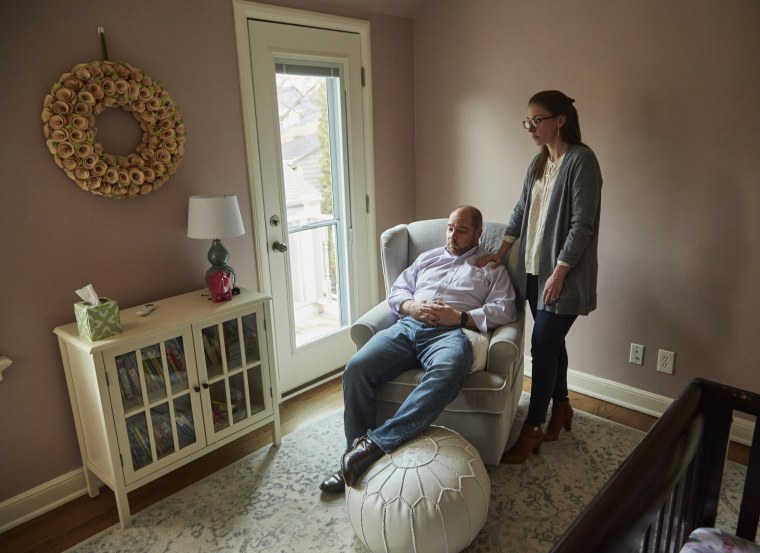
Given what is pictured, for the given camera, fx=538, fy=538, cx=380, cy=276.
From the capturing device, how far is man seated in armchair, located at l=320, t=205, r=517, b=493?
1.97 metres

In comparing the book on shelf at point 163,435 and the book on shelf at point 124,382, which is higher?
the book on shelf at point 124,382

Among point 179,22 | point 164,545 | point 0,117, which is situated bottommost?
point 164,545

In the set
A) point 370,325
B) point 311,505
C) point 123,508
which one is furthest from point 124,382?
point 370,325

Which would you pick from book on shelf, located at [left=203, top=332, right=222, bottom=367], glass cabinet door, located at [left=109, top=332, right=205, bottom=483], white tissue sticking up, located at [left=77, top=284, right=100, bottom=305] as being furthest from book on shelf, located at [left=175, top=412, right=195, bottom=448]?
white tissue sticking up, located at [left=77, top=284, right=100, bottom=305]

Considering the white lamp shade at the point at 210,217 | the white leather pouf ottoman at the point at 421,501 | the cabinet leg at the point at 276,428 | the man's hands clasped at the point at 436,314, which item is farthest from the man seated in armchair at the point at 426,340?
the white lamp shade at the point at 210,217

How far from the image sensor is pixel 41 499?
2145 millimetres

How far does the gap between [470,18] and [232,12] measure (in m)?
1.34

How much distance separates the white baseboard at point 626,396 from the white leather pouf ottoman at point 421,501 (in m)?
1.32

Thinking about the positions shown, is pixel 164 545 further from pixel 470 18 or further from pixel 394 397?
pixel 470 18

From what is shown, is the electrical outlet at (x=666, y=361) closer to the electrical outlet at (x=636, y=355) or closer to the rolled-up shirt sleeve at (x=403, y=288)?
the electrical outlet at (x=636, y=355)

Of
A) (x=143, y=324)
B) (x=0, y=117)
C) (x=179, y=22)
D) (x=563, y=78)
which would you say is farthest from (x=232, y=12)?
(x=563, y=78)

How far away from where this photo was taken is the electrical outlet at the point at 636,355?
271 cm

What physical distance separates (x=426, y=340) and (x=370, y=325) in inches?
10.8

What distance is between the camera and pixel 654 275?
2582mm
